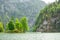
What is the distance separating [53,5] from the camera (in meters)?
170

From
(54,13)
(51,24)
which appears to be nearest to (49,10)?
(54,13)

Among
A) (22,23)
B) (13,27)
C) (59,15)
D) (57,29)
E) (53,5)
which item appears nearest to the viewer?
(13,27)

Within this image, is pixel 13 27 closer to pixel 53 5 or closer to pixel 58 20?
pixel 58 20

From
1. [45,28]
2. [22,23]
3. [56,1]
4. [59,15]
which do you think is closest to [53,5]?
[56,1]

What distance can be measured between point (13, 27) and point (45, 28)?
159 ft

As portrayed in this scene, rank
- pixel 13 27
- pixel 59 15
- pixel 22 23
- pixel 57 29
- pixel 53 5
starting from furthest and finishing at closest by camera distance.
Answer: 1. pixel 53 5
2. pixel 59 15
3. pixel 57 29
4. pixel 22 23
5. pixel 13 27

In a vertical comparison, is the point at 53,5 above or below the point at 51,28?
above

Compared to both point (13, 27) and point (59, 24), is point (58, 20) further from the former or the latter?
point (13, 27)

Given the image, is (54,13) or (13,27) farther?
(54,13)

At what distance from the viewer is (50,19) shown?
153m

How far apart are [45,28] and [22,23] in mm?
39376

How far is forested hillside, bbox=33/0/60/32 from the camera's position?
146m

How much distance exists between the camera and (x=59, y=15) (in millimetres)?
155750

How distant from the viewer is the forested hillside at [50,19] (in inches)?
5743
